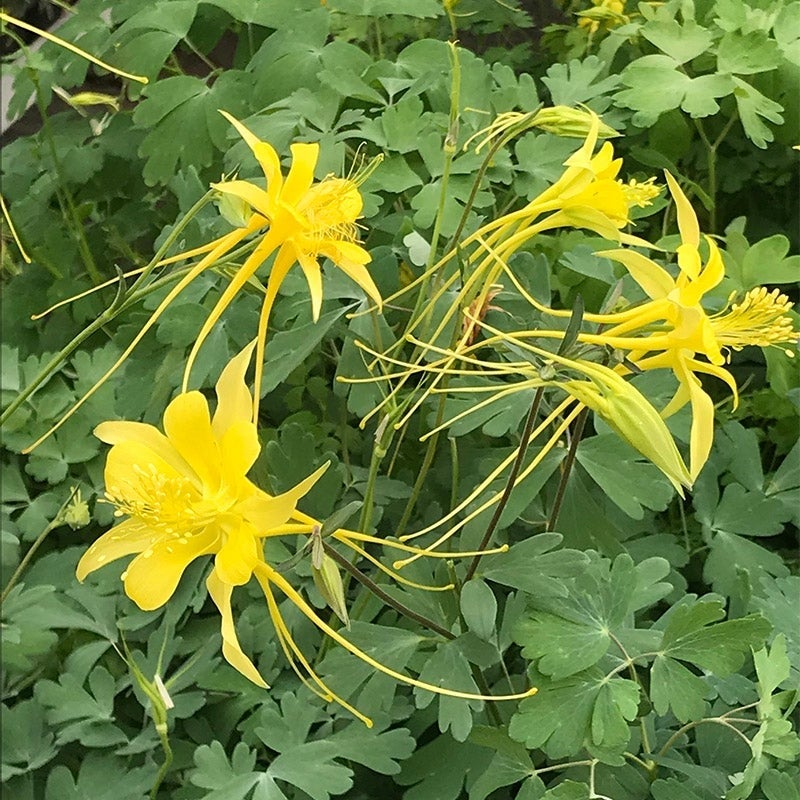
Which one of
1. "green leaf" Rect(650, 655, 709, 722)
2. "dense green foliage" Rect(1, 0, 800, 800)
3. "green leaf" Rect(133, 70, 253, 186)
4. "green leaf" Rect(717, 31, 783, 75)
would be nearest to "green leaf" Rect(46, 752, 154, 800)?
"dense green foliage" Rect(1, 0, 800, 800)

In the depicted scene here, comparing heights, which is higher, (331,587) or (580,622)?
(331,587)

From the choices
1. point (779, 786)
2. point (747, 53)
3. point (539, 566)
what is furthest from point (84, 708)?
point (747, 53)

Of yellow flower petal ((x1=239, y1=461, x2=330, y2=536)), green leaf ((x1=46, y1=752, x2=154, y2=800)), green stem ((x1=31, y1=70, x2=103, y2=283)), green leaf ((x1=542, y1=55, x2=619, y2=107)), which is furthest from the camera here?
green stem ((x1=31, y1=70, x2=103, y2=283))

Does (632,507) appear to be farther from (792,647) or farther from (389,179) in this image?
(389,179)

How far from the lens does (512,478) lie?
1.48 ft

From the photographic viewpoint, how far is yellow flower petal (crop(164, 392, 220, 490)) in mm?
388

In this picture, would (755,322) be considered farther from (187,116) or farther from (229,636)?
(187,116)

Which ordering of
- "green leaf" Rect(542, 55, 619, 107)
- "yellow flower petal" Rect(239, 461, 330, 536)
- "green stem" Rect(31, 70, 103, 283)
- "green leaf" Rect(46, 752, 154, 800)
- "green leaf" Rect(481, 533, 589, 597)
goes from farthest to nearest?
"green stem" Rect(31, 70, 103, 283) < "green leaf" Rect(542, 55, 619, 107) < "green leaf" Rect(46, 752, 154, 800) < "green leaf" Rect(481, 533, 589, 597) < "yellow flower petal" Rect(239, 461, 330, 536)

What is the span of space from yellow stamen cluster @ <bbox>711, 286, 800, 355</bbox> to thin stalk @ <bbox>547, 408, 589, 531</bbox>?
95mm

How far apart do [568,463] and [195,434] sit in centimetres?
22

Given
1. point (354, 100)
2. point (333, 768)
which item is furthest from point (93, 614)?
point (354, 100)

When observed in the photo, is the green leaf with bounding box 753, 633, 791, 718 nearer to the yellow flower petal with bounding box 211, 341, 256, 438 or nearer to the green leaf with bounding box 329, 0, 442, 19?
the yellow flower petal with bounding box 211, 341, 256, 438

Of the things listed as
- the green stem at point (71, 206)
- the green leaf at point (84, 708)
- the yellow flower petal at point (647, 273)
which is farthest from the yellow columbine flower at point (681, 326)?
the green stem at point (71, 206)

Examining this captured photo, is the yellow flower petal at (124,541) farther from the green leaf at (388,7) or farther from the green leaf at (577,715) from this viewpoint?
the green leaf at (388,7)
